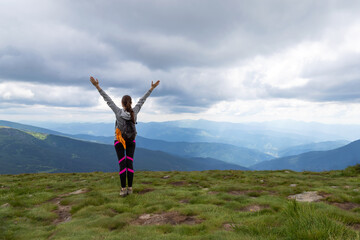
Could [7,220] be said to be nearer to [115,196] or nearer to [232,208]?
[115,196]

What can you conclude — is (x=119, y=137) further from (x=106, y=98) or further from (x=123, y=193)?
(x=123, y=193)

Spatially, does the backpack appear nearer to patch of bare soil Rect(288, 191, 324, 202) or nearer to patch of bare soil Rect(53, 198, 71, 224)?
patch of bare soil Rect(53, 198, 71, 224)

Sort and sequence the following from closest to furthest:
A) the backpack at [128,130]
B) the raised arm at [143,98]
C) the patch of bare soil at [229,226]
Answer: the patch of bare soil at [229,226]
the backpack at [128,130]
the raised arm at [143,98]

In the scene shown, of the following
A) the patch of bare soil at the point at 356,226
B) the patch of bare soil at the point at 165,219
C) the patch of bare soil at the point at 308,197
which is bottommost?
the patch of bare soil at the point at 165,219

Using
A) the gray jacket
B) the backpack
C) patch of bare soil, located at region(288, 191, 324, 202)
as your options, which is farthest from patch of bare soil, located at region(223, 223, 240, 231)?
the gray jacket

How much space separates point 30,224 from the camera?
8188 mm

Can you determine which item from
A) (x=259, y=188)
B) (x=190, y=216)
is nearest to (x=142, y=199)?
(x=190, y=216)

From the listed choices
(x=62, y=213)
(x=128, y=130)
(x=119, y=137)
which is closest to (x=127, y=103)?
(x=128, y=130)

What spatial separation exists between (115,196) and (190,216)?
16.8ft

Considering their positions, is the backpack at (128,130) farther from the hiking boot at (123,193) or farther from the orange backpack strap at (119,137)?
the hiking boot at (123,193)

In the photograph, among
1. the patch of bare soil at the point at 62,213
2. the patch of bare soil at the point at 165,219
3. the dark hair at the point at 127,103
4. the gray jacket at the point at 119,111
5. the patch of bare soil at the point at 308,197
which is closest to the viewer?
the patch of bare soil at the point at 165,219

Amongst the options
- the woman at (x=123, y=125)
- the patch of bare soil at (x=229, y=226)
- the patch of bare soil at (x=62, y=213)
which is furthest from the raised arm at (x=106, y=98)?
the patch of bare soil at (x=229, y=226)

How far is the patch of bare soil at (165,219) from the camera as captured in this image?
24.5 feet

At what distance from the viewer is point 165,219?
7797 mm
